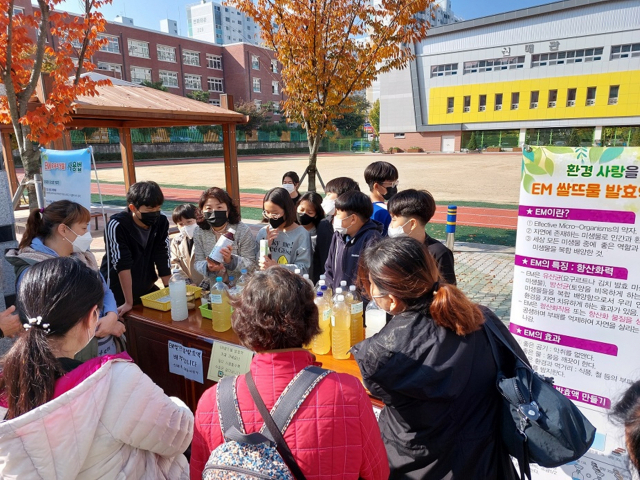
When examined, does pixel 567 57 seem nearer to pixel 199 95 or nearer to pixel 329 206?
pixel 199 95

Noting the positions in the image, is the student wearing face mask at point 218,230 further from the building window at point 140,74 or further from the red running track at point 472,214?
the building window at point 140,74

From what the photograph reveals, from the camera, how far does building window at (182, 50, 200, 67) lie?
4719cm

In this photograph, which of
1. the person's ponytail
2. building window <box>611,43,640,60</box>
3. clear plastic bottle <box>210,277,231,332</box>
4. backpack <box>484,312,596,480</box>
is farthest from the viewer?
building window <box>611,43,640,60</box>

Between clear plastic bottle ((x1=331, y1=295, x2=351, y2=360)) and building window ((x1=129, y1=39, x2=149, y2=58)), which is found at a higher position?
building window ((x1=129, y1=39, x2=149, y2=58))

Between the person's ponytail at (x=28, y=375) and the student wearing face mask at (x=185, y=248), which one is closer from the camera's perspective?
the person's ponytail at (x=28, y=375)

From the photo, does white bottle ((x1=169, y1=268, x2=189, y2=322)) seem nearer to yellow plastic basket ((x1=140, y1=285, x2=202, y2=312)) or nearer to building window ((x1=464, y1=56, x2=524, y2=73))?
yellow plastic basket ((x1=140, y1=285, x2=202, y2=312))

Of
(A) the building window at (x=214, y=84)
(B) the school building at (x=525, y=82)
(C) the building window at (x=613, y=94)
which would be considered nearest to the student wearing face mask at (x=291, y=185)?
(B) the school building at (x=525, y=82)

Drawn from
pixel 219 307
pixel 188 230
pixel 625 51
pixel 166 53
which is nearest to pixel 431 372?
pixel 219 307

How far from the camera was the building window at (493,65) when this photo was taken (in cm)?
3878

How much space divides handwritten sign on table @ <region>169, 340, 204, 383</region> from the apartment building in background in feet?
136

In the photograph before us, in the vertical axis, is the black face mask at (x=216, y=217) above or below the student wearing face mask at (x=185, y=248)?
above

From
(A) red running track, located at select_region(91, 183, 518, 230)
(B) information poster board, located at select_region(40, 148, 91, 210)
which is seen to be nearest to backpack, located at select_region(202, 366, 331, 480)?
(B) information poster board, located at select_region(40, 148, 91, 210)

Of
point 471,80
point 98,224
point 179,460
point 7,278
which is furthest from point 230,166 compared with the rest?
point 471,80

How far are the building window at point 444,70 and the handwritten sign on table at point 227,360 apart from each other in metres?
45.2
